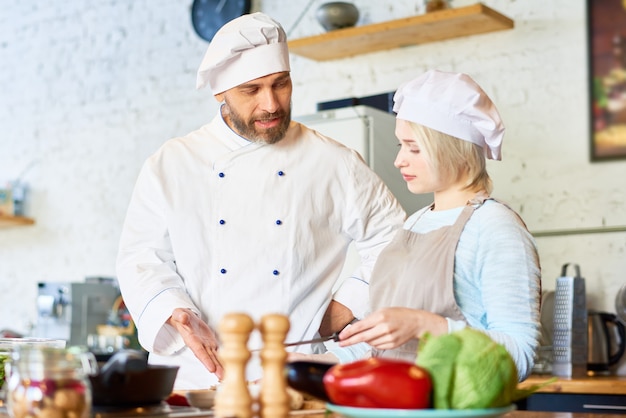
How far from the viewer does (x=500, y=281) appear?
1.79 meters

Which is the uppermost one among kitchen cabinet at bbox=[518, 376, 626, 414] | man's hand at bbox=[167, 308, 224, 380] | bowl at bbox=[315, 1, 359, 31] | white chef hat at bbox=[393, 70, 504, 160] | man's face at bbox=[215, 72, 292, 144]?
bowl at bbox=[315, 1, 359, 31]

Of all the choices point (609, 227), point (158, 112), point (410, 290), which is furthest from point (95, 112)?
point (410, 290)

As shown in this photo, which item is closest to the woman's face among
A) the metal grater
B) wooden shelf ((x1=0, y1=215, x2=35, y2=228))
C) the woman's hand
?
the woman's hand

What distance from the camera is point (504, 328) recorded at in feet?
5.70

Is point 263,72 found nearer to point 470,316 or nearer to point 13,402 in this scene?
Answer: point 470,316

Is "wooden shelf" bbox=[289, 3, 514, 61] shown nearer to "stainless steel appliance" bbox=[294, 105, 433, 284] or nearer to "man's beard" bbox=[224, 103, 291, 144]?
"stainless steel appliance" bbox=[294, 105, 433, 284]

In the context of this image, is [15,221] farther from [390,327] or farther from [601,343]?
[390,327]

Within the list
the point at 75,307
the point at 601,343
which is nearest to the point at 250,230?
the point at 601,343

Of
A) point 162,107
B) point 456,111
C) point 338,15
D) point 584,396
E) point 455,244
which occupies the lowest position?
point 584,396

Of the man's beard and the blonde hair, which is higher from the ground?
the man's beard

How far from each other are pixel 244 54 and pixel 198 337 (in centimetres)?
80

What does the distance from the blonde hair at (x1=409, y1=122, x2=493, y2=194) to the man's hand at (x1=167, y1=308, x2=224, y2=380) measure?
73cm

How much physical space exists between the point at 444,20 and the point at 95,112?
2686mm

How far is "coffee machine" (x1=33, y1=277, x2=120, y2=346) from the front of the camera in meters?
5.21
